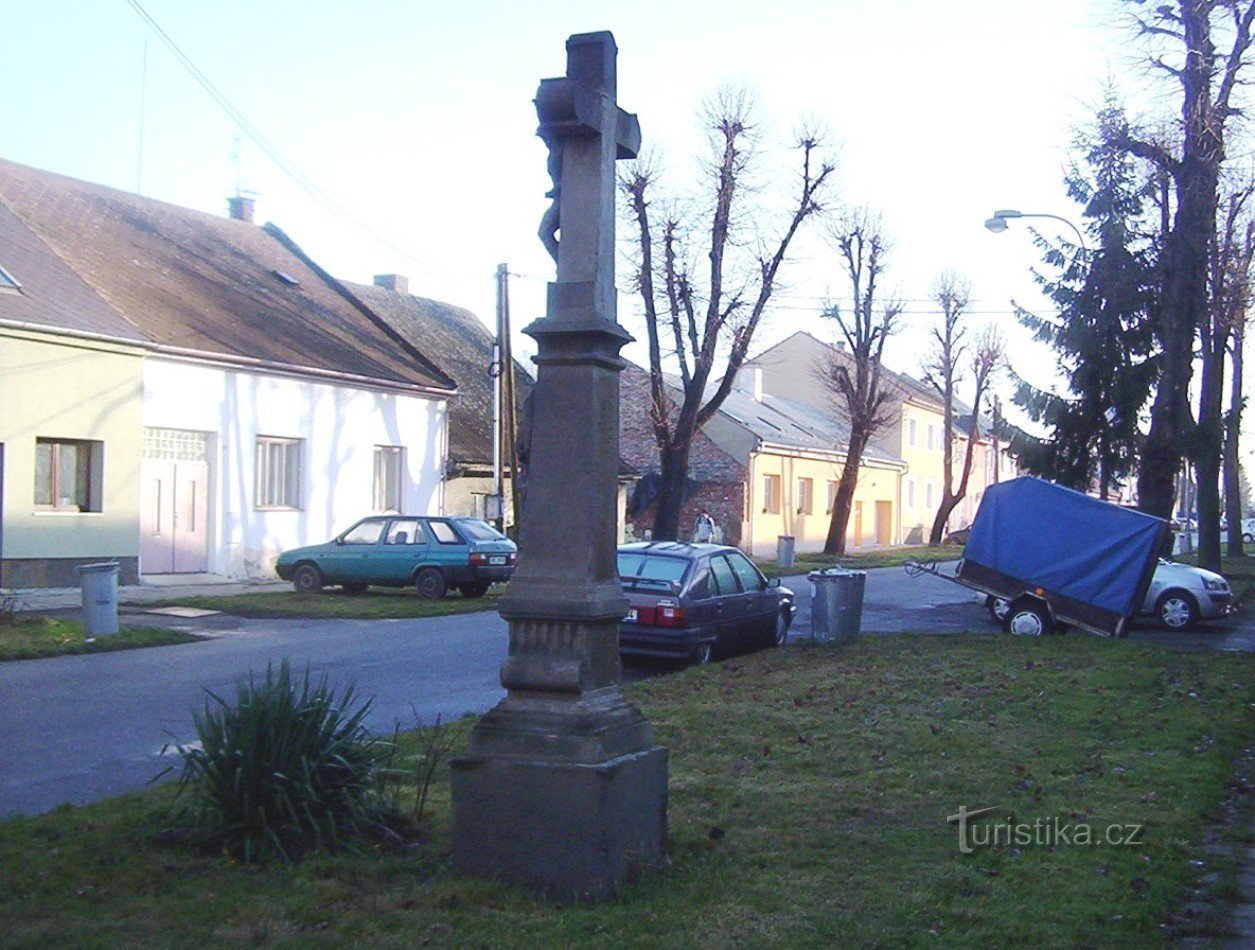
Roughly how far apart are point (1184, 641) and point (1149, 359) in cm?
1176

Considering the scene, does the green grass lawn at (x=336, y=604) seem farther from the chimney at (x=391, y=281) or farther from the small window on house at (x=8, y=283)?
the chimney at (x=391, y=281)

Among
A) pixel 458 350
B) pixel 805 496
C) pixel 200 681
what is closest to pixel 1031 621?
pixel 200 681

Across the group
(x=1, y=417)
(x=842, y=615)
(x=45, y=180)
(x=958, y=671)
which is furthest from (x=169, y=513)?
(x=958, y=671)

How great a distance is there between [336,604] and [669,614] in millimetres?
9162

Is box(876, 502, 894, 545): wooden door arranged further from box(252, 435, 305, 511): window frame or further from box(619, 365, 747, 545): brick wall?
box(252, 435, 305, 511): window frame

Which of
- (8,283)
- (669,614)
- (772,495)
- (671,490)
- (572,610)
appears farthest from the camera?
(772,495)

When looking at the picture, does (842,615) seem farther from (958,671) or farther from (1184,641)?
(1184,641)

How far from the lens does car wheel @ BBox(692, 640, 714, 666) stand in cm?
1520

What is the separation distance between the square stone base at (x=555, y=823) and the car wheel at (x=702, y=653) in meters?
8.96

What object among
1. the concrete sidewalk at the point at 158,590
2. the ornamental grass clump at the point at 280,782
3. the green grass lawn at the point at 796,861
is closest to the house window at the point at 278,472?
the concrete sidewalk at the point at 158,590

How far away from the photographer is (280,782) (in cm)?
631

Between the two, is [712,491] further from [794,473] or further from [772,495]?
[794,473]

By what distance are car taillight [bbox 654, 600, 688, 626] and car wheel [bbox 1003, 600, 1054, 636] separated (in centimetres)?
675

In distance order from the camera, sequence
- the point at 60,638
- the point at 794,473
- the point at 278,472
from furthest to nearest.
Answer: the point at 794,473, the point at 278,472, the point at 60,638
